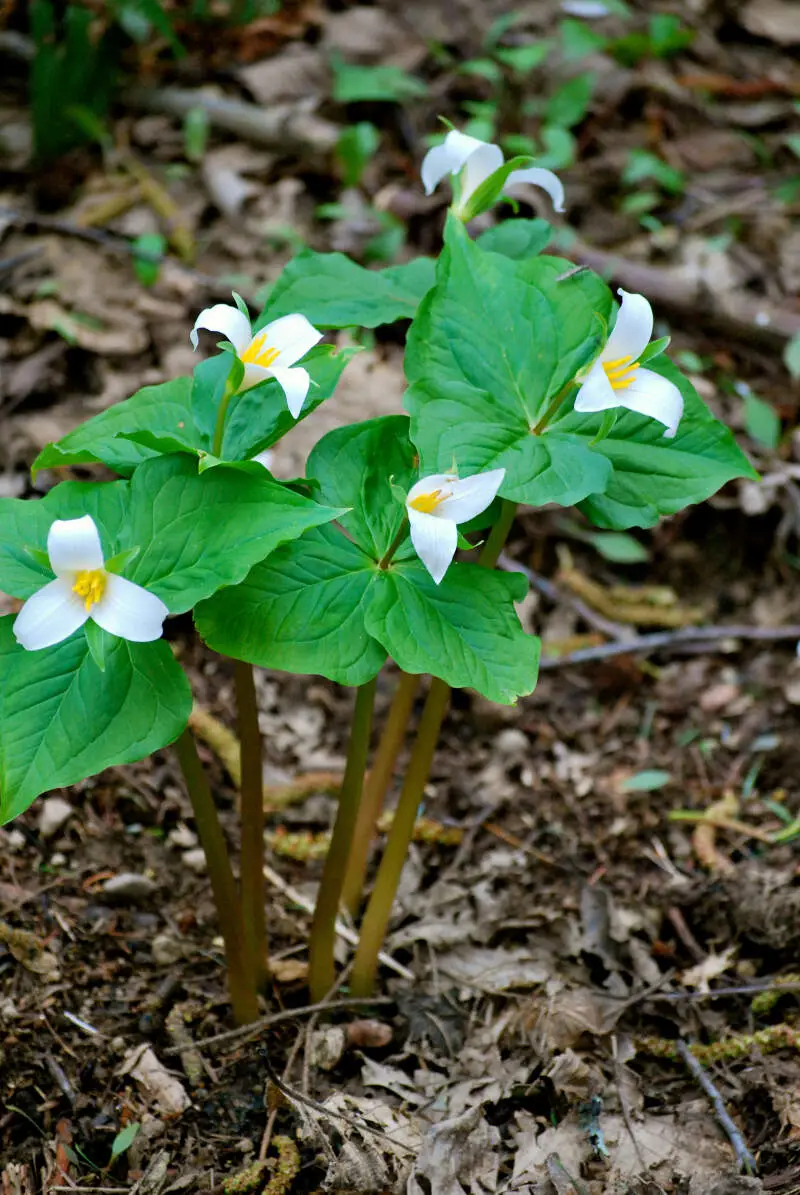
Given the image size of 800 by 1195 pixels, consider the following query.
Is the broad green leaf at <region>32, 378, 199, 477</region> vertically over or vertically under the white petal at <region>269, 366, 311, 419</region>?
under

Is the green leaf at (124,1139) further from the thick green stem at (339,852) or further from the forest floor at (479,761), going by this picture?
the thick green stem at (339,852)

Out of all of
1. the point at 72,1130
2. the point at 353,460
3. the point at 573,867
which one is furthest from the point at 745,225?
the point at 72,1130

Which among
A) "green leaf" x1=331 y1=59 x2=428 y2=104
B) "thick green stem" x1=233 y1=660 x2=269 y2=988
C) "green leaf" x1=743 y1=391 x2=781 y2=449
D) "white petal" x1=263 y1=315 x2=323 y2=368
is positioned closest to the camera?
"white petal" x1=263 y1=315 x2=323 y2=368

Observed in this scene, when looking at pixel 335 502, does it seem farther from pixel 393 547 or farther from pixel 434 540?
pixel 434 540

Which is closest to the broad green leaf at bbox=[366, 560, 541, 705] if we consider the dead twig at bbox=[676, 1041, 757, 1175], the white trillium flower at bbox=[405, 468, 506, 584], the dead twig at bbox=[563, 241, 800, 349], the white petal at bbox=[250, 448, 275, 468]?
the white trillium flower at bbox=[405, 468, 506, 584]

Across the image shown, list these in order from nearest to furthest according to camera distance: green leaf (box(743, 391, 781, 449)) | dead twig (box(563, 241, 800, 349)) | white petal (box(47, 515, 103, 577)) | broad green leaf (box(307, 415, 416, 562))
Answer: white petal (box(47, 515, 103, 577)), broad green leaf (box(307, 415, 416, 562)), green leaf (box(743, 391, 781, 449)), dead twig (box(563, 241, 800, 349))

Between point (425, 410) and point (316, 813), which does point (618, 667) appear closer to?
point (316, 813)

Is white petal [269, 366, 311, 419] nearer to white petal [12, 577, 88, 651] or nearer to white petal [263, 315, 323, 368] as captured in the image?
white petal [263, 315, 323, 368]
